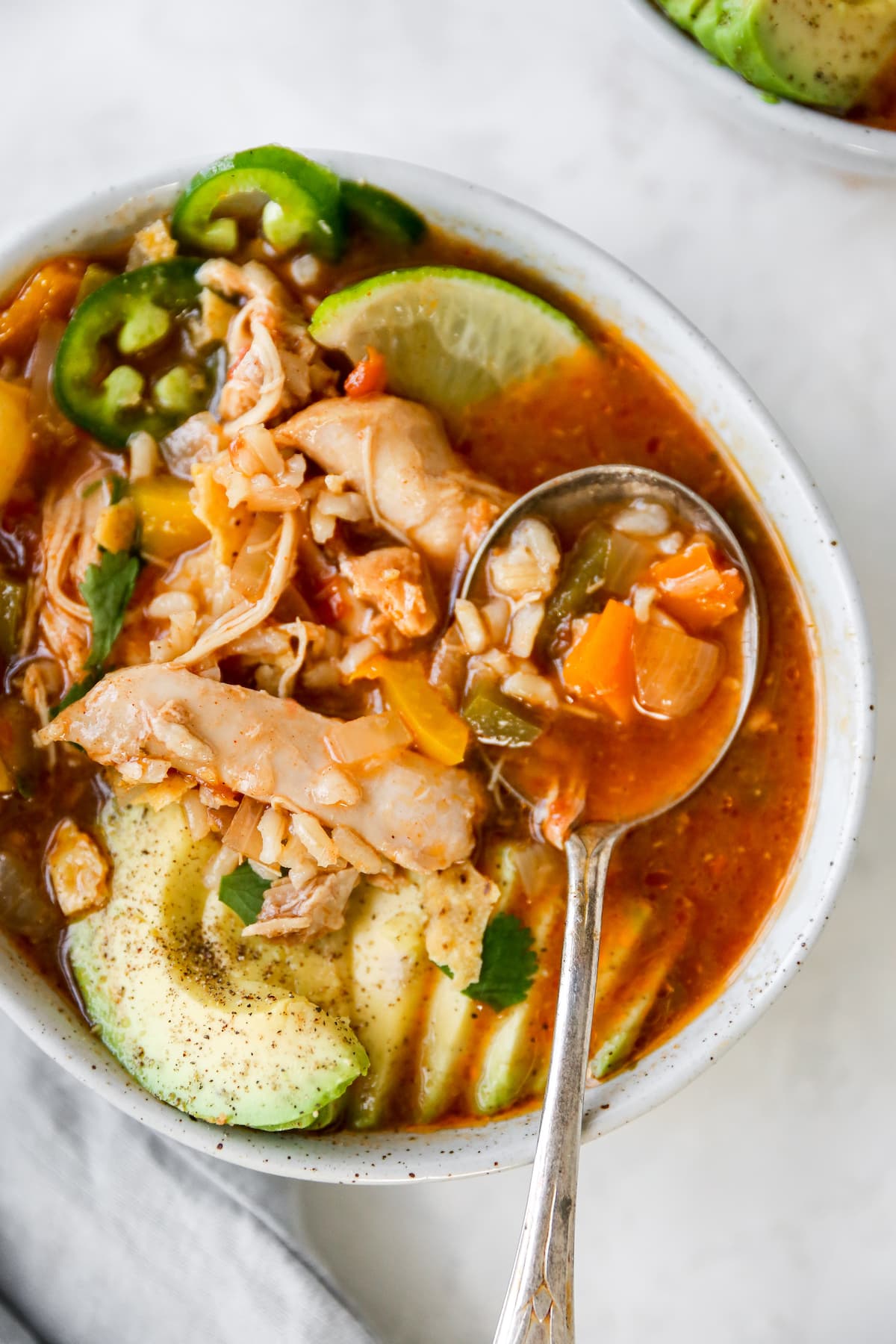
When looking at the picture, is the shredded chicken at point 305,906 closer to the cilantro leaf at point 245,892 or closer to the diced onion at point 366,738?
the cilantro leaf at point 245,892

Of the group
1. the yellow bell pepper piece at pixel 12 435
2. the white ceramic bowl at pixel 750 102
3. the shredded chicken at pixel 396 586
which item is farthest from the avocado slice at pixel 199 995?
the white ceramic bowl at pixel 750 102

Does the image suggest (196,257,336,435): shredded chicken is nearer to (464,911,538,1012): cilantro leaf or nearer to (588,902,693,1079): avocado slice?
(464,911,538,1012): cilantro leaf

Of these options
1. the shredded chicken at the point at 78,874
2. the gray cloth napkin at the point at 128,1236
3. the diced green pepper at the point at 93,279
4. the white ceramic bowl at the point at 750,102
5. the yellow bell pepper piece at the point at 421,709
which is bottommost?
the gray cloth napkin at the point at 128,1236

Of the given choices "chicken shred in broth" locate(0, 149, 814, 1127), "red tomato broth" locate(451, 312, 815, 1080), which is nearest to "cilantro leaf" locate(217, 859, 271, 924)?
"chicken shred in broth" locate(0, 149, 814, 1127)

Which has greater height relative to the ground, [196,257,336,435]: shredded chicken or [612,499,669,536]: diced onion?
[612,499,669,536]: diced onion

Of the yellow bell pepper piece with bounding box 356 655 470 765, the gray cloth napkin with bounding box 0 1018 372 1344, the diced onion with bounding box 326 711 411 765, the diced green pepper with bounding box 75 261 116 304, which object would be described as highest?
the diced green pepper with bounding box 75 261 116 304

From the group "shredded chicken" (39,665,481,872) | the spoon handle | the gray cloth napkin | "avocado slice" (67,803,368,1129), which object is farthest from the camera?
the gray cloth napkin

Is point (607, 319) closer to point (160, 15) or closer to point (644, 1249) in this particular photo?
point (160, 15)
